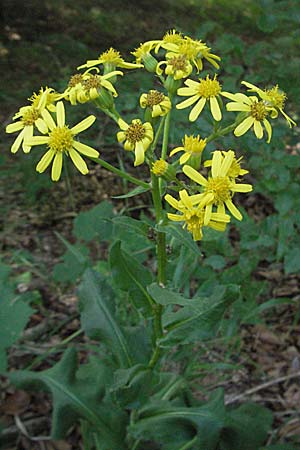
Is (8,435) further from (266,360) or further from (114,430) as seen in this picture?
(266,360)

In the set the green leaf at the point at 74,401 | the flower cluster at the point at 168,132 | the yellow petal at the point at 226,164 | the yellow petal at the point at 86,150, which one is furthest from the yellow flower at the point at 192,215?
the green leaf at the point at 74,401

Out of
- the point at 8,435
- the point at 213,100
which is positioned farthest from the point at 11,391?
the point at 213,100

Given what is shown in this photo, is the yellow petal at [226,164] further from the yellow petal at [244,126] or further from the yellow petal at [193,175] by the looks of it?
the yellow petal at [244,126]

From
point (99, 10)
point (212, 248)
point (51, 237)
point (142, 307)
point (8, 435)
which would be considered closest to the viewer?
point (142, 307)

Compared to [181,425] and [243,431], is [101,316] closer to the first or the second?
[181,425]

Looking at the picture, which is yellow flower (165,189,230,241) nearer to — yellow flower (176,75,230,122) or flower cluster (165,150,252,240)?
flower cluster (165,150,252,240)

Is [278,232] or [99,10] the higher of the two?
[99,10]

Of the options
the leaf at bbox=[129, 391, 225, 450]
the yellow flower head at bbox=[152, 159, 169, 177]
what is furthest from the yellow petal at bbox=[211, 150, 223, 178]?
the leaf at bbox=[129, 391, 225, 450]
